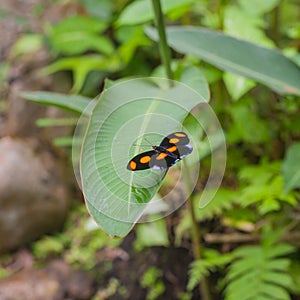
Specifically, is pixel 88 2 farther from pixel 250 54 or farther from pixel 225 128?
pixel 250 54

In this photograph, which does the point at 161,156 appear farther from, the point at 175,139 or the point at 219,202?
the point at 219,202

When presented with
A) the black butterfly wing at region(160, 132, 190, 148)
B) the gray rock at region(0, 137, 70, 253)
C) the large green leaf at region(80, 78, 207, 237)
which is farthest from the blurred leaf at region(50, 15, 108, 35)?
the black butterfly wing at region(160, 132, 190, 148)

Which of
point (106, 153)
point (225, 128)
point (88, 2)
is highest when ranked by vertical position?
point (106, 153)

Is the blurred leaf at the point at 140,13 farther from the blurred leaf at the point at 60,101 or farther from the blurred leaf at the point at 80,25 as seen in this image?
the blurred leaf at the point at 80,25

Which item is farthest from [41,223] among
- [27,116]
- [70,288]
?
[27,116]

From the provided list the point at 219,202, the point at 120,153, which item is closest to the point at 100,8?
the point at 219,202

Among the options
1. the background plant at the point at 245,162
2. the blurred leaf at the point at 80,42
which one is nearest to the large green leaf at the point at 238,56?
the background plant at the point at 245,162
